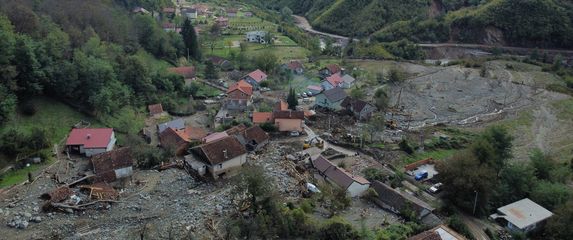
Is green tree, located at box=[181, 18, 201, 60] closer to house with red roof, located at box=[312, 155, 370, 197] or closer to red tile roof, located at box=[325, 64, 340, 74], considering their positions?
red tile roof, located at box=[325, 64, 340, 74]

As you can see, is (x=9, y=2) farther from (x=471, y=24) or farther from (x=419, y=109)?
(x=471, y=24)

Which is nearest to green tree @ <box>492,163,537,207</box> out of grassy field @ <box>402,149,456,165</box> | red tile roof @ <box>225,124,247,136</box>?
grassy field @ <box>402,149,456,165</box>

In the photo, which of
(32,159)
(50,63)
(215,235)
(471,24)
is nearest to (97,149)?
(32,159)

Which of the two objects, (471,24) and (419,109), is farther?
(471,24)

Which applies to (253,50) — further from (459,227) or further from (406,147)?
(459,227)

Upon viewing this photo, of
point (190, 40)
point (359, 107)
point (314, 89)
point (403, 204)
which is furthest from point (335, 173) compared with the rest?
point (190, 40)

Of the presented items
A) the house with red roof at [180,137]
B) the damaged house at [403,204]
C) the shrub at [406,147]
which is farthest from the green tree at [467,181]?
the house with red roof at [180,137]
